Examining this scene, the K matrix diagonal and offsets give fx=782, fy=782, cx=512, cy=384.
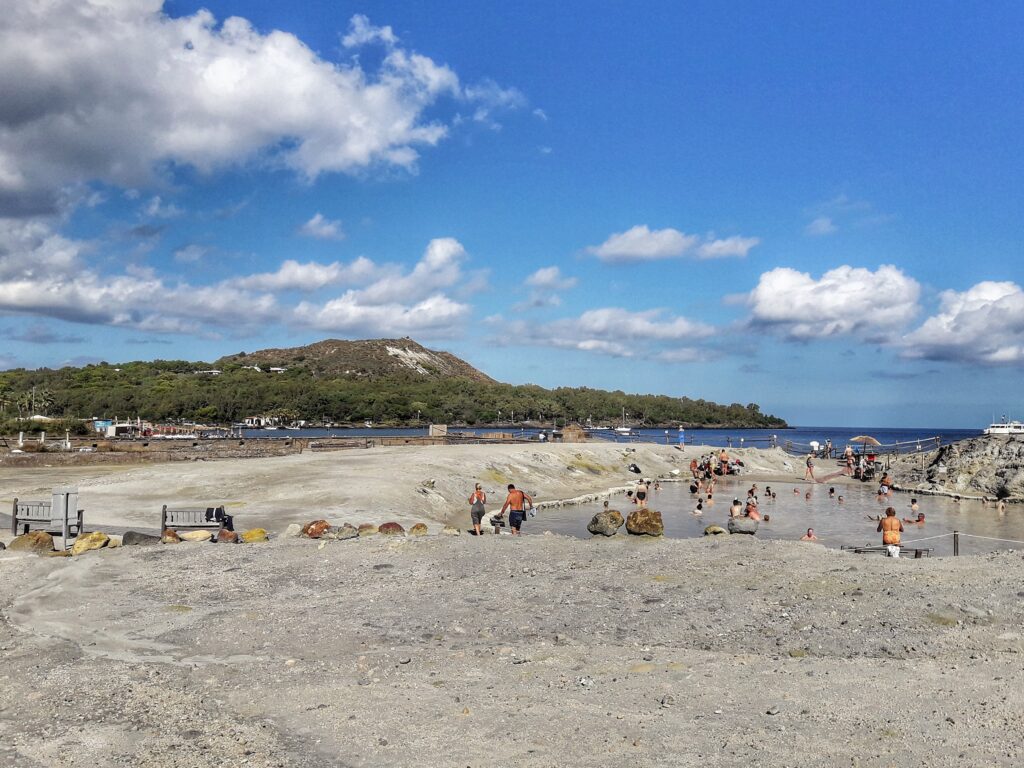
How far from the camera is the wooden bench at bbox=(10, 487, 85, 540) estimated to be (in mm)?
18297

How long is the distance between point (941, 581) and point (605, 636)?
639 centimetres

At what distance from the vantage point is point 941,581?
13.5 metres

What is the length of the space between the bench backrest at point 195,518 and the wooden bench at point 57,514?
1983mm

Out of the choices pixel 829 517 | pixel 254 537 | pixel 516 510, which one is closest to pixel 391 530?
pixel 254 537

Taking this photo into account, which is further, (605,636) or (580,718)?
(605,636)

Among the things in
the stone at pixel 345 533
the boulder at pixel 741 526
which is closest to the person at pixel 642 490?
the boulder at pixel 741 526

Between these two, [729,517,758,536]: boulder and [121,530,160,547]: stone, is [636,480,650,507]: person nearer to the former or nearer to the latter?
[729,517,758,536]: boulder

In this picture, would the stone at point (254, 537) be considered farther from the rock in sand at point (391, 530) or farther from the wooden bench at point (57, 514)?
the wooden bench at point (57, 514)

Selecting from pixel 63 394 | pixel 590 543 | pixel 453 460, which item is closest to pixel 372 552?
pixel 590 543

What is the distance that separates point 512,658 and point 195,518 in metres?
12.6

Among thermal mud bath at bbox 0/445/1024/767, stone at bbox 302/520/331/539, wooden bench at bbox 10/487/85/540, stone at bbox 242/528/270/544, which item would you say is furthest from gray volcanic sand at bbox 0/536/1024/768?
stone at bbox 302/520/331/539

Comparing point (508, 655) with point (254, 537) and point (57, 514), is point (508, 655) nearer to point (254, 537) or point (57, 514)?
point (254, 537)

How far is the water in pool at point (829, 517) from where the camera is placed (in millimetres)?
27125

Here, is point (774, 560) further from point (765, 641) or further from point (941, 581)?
point (765, 641)
